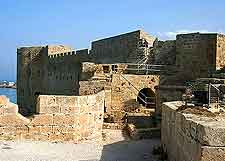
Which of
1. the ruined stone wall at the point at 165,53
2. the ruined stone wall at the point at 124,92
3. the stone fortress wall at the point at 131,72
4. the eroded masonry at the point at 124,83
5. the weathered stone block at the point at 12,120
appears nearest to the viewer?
the weathered stone block at the point at 12,120

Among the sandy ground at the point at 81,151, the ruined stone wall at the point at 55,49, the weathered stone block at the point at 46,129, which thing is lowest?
the sandy ground at the point at 81,151

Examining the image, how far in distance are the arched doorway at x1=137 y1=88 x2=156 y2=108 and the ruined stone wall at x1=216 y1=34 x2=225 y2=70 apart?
3.48 meters

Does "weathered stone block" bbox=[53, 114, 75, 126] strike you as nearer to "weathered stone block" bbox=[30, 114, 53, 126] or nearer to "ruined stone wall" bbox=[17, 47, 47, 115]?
"weathered stone block" bbox=[30, 114, 53, 126]

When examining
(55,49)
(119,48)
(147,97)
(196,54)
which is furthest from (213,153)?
(55,49)

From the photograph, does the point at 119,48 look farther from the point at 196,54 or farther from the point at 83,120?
the point at 83,120

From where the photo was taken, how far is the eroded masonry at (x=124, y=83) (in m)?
12.2

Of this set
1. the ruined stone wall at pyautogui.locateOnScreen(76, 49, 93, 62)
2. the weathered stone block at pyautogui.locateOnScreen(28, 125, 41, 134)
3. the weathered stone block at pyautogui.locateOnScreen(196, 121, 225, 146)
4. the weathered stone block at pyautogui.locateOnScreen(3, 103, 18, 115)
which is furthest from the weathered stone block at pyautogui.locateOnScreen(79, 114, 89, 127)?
the ruined stone wall at pyautogui.locateOnScreen(76, 49, 93, 62)

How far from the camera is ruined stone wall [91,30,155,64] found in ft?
76.0

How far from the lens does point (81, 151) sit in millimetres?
10750

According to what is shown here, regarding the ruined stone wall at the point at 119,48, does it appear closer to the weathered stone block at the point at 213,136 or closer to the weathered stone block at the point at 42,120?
the weathered stone block at the point at 42,120

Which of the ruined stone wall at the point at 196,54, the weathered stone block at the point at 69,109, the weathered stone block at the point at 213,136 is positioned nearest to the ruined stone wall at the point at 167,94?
the ruined stone wall at the point at 196,54

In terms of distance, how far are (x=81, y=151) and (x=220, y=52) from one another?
10.3 m

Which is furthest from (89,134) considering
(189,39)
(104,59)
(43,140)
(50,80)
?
(50,80)

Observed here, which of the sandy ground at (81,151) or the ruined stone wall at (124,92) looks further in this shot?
the ruined stone wall at (124,92)
